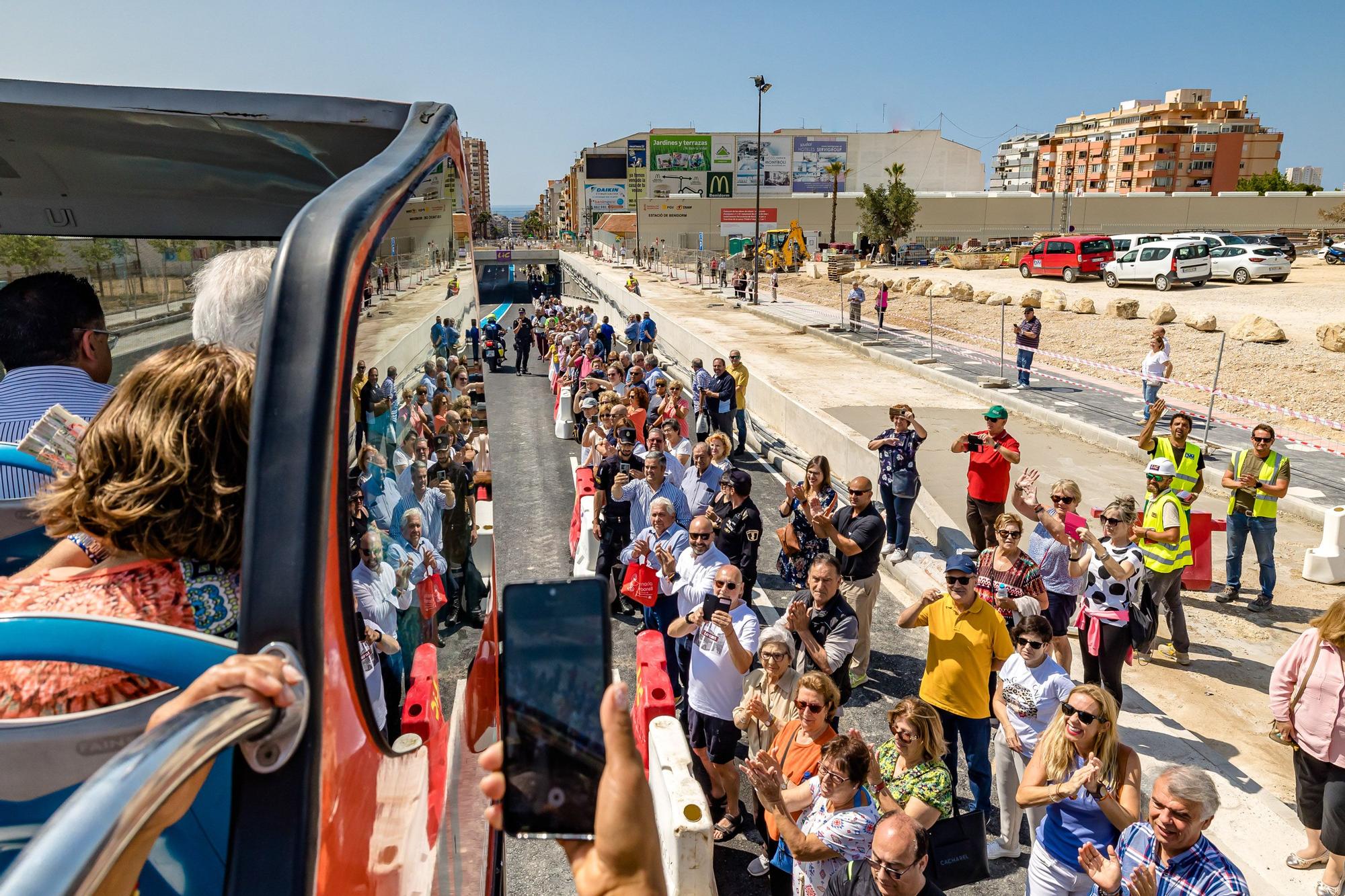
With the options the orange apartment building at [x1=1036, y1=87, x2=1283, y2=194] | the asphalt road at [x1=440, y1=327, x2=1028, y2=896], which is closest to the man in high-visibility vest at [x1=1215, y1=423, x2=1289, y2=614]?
the asphalt road at [x1=440, y1=327, x2=1028, y2=896]

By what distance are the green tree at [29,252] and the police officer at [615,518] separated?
528 cm

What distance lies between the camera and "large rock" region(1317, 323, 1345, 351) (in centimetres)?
2098

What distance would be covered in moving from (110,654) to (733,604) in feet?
15.0

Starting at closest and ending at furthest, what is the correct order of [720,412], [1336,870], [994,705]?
1. [1336,870]
2. [994,705]
3. [720,412]

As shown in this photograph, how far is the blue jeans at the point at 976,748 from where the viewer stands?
5.45 metres

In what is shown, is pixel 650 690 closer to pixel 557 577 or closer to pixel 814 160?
pixel 557 577

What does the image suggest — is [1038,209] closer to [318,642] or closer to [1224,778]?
[1224,778]

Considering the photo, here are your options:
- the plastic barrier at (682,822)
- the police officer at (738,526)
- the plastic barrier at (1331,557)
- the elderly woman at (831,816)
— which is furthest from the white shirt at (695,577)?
the plastic barrier at (1331,557)

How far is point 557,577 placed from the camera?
4.84 metres

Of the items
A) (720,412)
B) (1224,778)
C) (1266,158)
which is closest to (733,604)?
(1224,778)

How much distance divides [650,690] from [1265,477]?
254 inches


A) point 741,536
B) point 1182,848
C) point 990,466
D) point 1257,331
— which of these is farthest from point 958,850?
point 1257,331

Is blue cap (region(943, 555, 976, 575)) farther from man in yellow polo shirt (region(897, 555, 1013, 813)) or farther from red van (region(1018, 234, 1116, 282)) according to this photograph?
red van (region(1018, 234, 1116, 282))

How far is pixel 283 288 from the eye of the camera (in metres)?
1.27
